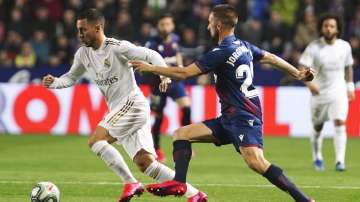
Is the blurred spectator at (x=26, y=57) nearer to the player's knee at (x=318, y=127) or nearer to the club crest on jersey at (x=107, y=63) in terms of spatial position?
the player's knee at (x=318, y=127)

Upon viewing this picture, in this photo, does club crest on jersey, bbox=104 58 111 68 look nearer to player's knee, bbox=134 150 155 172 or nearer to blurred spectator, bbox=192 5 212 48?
player's knee, bbox=134 150 155 172

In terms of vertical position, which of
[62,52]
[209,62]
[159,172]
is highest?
[209,62]

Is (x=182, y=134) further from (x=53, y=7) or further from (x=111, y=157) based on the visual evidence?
(x=53, y=7)

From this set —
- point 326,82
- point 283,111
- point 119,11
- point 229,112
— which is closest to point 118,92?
point 229,112

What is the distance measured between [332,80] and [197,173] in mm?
2374

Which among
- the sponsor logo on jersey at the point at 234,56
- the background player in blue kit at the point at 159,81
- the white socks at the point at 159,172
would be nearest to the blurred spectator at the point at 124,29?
the background player in blue kit at the point at 159,81

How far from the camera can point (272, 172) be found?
858 centimetres

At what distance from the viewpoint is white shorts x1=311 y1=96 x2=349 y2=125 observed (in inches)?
525

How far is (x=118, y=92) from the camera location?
31.3ft

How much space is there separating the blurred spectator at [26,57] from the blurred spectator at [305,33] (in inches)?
234

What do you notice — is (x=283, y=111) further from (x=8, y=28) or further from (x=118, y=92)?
(x=118, y=92)

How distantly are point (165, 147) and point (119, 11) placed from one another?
6564 mm

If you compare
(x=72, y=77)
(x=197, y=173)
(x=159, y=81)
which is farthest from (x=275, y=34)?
(x=72, y=77)

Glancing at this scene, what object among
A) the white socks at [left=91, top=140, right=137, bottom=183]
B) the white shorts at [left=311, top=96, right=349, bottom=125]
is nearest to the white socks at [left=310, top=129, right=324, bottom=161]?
the white shorts at [left=311, top=96, right=349, bottom=125]
